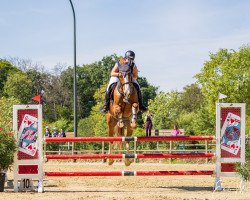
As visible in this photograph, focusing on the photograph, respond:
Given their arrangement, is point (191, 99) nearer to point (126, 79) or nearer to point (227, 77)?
point (227, 77)

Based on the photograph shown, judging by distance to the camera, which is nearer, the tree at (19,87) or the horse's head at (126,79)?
the horse's head at (126,79)

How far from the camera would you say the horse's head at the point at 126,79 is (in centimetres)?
1145

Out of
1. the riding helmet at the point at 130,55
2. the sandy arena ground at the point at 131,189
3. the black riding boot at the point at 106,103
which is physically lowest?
the sandy arena ground at the point at 131,189

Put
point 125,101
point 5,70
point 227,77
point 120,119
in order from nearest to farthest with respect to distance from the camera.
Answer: point 125,101 → point 120,119 → point 227,77 → point 5,70

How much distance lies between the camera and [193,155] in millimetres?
11367

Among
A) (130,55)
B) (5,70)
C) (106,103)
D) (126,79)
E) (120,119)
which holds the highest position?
(5,70)

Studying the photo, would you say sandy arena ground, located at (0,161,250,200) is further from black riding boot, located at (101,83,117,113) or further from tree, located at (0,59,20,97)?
tree, located at (0,59,20,97)

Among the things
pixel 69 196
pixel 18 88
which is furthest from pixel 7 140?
pixel 18 88

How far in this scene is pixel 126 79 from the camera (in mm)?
11516

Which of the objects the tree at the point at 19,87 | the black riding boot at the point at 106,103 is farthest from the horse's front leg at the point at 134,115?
the tree at the point at 19,87

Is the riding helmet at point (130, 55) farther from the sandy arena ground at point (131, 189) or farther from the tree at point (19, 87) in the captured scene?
the tree at point (19, 87)

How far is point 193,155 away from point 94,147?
1701 centimetres

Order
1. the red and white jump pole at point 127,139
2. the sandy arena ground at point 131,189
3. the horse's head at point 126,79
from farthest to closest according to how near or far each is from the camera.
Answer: the horse's head at point 126,79, the red and white jump pole at point 127,139, the sandy arena ground at point 131,189

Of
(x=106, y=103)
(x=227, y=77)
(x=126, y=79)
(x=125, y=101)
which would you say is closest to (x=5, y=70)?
(x=227, y=77)
